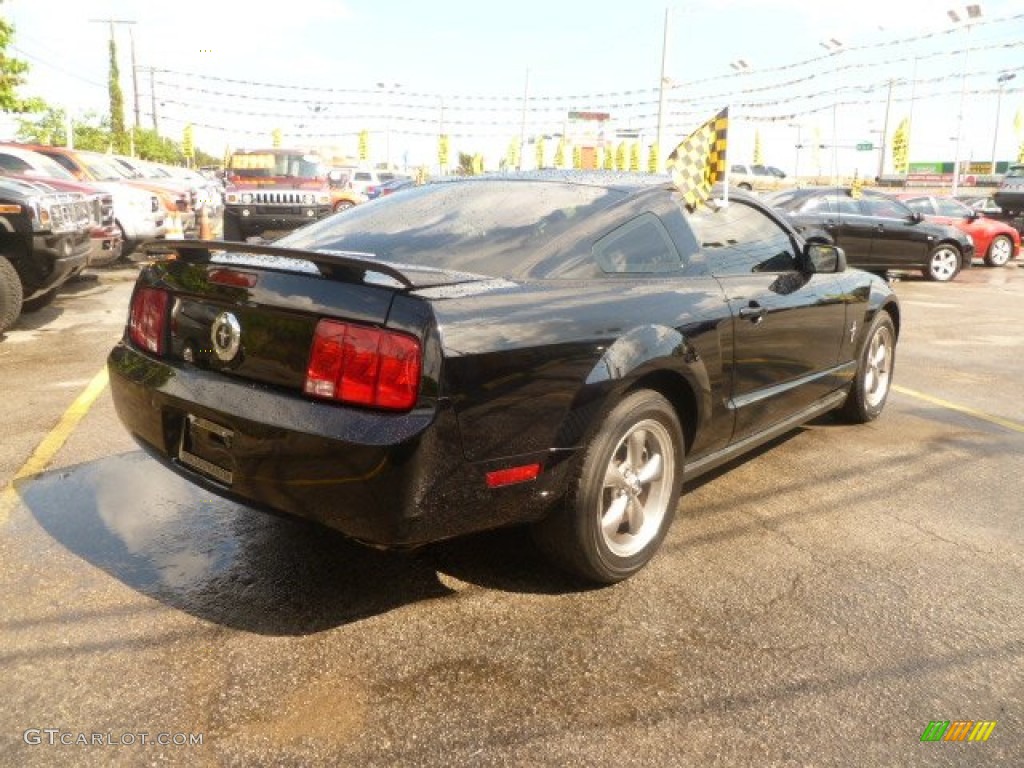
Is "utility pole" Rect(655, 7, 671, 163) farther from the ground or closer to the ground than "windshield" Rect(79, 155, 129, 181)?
farther from the ground

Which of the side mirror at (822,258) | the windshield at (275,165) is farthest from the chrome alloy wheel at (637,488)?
the windshield at (275,165)

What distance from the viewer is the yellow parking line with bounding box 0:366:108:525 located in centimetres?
368

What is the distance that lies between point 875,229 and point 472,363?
1401cm

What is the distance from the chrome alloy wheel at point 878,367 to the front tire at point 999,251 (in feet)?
49.7

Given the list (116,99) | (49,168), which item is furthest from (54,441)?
(116,99)

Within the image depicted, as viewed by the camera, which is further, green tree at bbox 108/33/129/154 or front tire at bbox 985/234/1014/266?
green tree at bbox 108/33/129/154

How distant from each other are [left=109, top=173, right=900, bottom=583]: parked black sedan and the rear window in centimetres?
1

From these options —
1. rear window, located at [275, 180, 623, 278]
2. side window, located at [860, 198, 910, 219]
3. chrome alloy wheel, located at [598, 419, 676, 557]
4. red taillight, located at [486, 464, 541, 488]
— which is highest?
side window, located at [860, 198, 910, 219]

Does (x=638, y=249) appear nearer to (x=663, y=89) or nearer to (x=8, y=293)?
(x=8, y=293)

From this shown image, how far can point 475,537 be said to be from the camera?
339cm

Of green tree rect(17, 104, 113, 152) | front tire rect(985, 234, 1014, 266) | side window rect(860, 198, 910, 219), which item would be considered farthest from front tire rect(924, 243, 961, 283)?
green tree rect(17, 104, 113, 152)

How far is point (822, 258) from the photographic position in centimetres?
421

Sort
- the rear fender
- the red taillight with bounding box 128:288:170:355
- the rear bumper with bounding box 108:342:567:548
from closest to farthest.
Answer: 1. the rear bumper with bounding box 108:342:567:548
2. the rear fender
3. the red taillight with bounding box 128:288:170:355

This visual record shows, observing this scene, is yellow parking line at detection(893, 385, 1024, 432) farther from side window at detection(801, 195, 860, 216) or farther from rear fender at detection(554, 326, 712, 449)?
side window at detection(801, 195, 860, 216)
